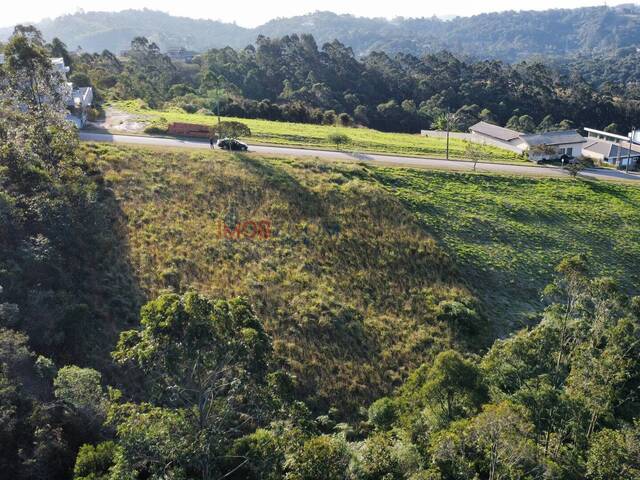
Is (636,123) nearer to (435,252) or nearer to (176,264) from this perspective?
(435,252)

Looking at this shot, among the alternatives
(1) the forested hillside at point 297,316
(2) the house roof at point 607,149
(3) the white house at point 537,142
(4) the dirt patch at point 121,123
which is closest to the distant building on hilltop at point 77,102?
(4) the dirt patch at point 121,123

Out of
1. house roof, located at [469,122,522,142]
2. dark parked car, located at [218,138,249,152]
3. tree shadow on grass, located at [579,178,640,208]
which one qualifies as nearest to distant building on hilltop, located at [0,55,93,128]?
dark parked car, located at [218,138,249,152]

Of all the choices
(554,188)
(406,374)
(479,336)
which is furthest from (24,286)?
(554,188)

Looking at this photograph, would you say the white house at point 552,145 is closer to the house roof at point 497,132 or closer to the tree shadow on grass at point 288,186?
the house roof at point 497,132

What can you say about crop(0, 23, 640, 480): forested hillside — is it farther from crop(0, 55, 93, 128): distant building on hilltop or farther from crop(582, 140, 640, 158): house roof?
crop(582, 140, 640, 158): house roof

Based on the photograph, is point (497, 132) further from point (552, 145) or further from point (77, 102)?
point (77, 102)

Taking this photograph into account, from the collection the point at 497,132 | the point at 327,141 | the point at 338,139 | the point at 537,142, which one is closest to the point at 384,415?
the point at 338,139
